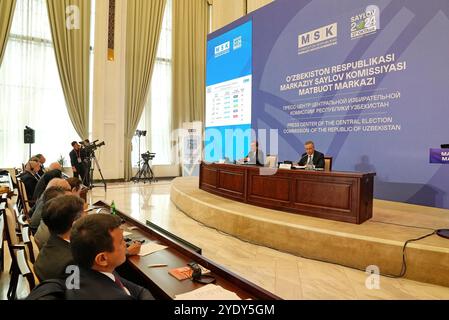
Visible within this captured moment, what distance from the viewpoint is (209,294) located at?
1404 mm

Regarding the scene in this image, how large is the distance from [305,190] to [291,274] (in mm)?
1298

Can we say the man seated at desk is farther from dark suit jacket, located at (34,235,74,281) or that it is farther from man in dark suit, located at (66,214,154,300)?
man in dark suit, located at (66,214,154,300)

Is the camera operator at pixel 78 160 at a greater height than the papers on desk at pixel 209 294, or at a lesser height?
greater

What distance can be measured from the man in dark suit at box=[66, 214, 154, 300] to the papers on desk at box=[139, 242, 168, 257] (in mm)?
663

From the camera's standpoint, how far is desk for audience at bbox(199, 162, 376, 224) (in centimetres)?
366

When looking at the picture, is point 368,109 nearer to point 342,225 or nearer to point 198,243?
point 342,225

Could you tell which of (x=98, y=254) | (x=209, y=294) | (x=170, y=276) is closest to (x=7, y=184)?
(x=170, y=276)

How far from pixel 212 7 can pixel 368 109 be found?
7541 mm

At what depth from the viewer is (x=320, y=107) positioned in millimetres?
6051

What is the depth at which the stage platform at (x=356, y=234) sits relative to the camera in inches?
116

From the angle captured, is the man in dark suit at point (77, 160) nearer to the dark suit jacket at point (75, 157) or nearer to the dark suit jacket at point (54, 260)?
the dark suit jacket at point (75, 157)

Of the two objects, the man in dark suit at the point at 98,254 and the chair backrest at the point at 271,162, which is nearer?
the man in dark suit at the point at 98,254

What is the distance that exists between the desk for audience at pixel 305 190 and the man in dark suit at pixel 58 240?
2.90 m

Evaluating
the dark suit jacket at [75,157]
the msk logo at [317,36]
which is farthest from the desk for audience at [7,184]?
the msk logo at [317,36]
